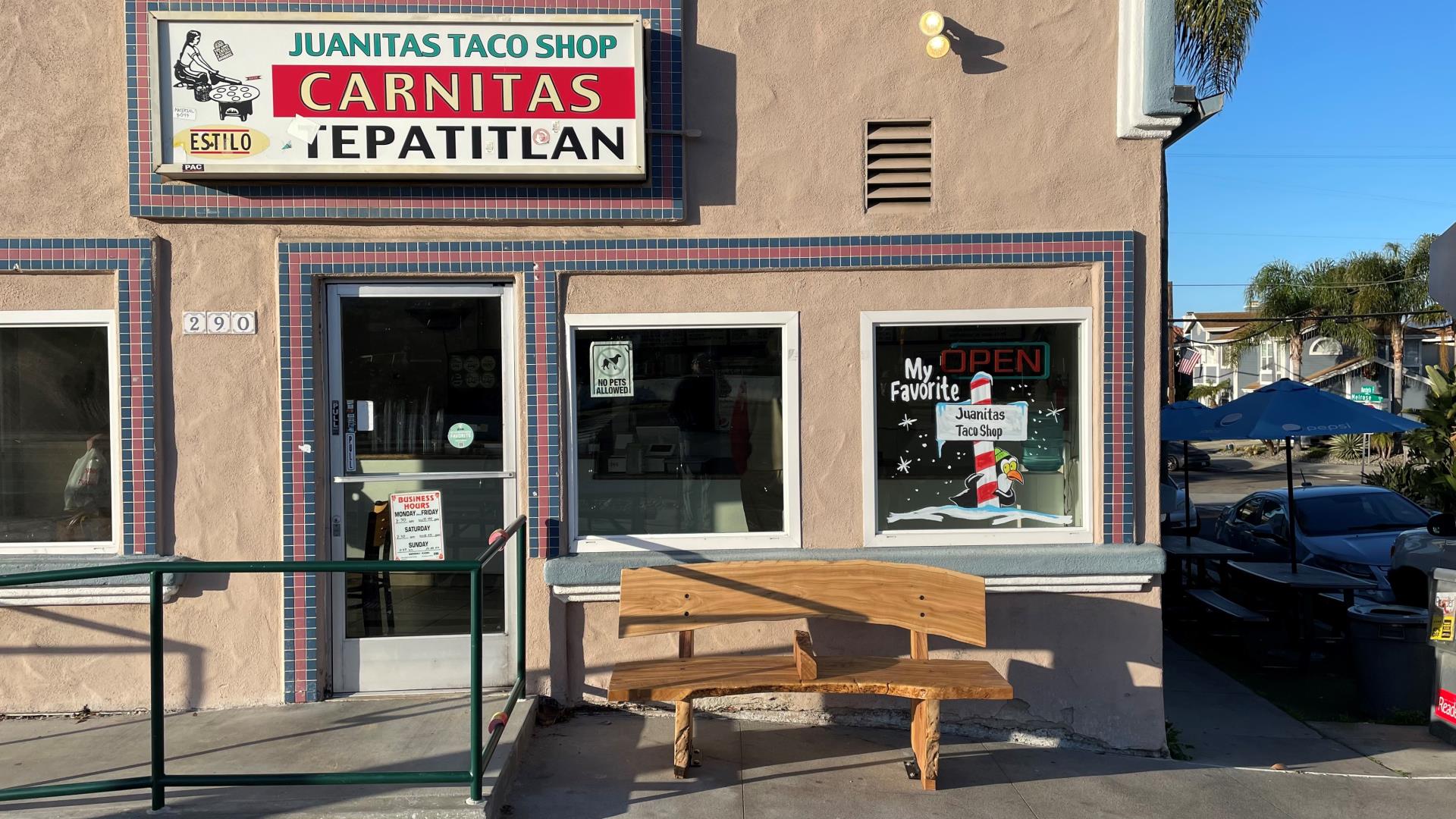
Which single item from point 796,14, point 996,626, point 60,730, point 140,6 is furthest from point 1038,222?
point 60,730

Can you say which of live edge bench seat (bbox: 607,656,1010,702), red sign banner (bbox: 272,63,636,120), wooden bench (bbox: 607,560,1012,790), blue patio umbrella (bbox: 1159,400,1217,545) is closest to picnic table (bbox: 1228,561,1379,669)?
blue patio umbrella (bbox: 1159,400,1217,545)

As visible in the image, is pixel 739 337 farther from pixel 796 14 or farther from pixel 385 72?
pixel 385 72

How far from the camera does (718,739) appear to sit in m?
5.57

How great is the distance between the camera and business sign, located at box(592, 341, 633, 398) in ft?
19.3

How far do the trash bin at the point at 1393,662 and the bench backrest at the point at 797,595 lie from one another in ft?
11.4

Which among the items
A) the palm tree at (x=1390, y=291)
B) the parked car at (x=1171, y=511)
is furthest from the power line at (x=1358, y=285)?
the parked car at (x=1171, y=511)

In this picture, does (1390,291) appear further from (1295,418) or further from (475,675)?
(475,675)

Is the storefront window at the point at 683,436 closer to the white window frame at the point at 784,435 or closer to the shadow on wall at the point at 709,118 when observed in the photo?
the white window frame at the point at 784,435

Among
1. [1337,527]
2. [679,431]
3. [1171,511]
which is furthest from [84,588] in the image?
[1171,511]

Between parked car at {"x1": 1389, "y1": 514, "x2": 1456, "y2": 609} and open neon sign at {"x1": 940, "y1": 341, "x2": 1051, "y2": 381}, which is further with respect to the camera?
parked car at {"x1": 1389, "y1": 514, "x2": 1456, "y2": 609}

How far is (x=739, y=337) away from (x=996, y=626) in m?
2.11

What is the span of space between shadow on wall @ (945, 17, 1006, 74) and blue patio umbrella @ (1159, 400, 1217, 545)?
606 centimetres

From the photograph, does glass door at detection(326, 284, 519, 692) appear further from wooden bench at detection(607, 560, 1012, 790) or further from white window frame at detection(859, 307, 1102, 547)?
white window frame at detection(859, 307, 1102, 547)

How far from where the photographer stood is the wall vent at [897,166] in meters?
5.81
